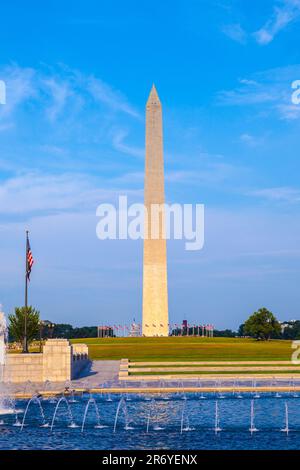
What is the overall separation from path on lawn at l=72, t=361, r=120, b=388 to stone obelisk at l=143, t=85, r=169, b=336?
82.7 feet

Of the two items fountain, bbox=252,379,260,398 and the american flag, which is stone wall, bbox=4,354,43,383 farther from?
fountain, bbox=252,379,260,398

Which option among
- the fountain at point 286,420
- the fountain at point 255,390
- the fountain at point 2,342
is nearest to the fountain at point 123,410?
the fountain at point 286,420

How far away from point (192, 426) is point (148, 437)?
236 cm

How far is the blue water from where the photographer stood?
1741 centimetres

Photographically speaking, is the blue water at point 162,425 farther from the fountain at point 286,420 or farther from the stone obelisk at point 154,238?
the stone obelisk at point 154,238

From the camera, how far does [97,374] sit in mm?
36875

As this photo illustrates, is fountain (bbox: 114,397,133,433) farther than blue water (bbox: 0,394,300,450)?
Yes

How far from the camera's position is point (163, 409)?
77.7 feet

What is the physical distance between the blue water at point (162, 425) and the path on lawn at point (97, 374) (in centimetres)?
506

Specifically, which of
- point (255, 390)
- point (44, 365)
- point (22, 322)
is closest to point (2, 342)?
point (44, 365)

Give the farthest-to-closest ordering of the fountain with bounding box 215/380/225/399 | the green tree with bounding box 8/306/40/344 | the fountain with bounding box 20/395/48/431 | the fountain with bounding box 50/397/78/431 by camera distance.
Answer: the green tree with bounding box 8/306/40/344, the fountain with bounding box 215/380/225/399, the fountain with bounding box 20/395/48/431, the fountain with bounding box 50/397/78/431

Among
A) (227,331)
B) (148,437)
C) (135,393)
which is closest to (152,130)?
(135,393)

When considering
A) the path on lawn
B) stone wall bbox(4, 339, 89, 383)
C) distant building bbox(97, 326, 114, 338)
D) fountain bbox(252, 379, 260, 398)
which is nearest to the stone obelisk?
distant building bbox(97, 326, 114, 338)
